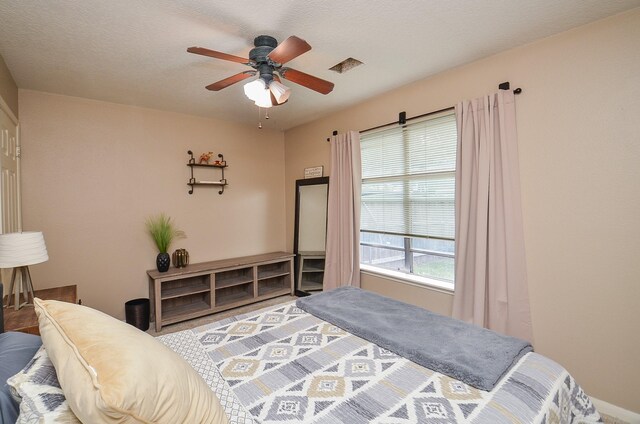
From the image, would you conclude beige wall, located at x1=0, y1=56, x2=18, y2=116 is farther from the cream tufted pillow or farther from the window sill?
the window sill

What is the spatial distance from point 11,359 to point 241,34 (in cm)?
211

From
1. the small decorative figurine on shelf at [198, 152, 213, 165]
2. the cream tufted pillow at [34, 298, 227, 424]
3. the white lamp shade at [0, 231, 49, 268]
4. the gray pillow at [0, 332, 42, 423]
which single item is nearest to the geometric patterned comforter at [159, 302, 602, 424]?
the cream tufted pillow at [34, 298, 227, 424]

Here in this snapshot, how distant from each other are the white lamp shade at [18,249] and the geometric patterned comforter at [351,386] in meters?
1.11

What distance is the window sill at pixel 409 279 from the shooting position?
2.79 metres

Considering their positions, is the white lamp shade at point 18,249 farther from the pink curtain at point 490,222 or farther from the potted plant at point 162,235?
the pink curtain at point 490,222

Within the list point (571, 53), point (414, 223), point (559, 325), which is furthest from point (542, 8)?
point (559, 325)

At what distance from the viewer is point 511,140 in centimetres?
231

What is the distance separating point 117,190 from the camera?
3.34 meters

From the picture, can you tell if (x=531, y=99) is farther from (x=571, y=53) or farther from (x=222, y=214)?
(x=222, y=214)

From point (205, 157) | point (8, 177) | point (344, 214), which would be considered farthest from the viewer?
point (205, 157)

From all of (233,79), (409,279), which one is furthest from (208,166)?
(409,279)

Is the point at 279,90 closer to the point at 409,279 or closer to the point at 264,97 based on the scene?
the point at 264,97

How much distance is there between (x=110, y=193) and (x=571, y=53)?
442cm

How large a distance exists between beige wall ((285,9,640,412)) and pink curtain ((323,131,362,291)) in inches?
63.1
